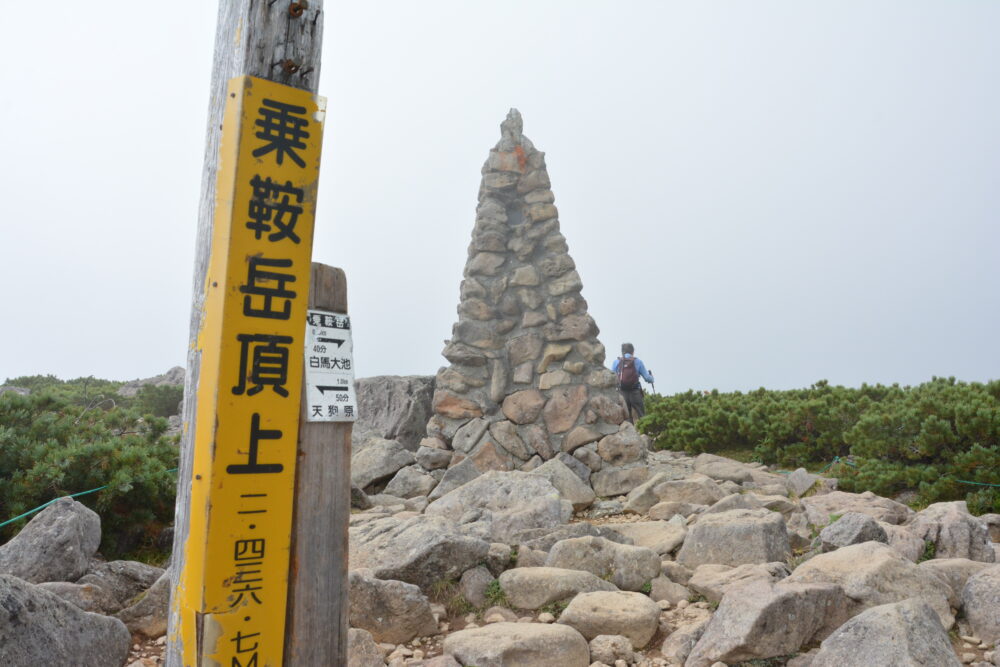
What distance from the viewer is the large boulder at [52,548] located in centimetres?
446

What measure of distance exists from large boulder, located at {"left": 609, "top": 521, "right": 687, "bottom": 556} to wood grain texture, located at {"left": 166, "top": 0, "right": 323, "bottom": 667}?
3550 millimetres

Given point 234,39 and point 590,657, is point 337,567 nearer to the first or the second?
point 590,657

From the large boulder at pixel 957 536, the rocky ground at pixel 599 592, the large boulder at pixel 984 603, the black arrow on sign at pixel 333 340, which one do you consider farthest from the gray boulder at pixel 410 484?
the black arrow on sign at pixel 333 340

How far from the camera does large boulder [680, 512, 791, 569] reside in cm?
505

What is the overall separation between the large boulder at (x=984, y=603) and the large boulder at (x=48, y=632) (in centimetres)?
459

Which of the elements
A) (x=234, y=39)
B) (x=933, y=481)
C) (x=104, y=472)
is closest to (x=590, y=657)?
(x=234, y=39)

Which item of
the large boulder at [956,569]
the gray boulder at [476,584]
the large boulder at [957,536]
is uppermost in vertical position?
the large boulder at [957,536]

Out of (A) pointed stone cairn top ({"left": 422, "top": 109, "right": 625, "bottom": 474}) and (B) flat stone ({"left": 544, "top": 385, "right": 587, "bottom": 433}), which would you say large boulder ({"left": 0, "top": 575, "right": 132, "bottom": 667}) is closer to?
(A) pointed stone cairn top ({"left": 422, "top": 109, "right": 625, "bottom": 474})

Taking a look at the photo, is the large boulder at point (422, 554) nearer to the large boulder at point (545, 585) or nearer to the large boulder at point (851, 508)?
the large boulder at point (545, 585)

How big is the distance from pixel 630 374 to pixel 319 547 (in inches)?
363

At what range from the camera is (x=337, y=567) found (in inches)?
111

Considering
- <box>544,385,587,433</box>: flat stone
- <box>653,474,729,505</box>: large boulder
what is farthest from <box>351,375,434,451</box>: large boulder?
<box>653,474,729,505</box>: large boulder

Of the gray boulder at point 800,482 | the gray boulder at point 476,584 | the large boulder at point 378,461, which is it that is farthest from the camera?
the gray boulder at point 800,482

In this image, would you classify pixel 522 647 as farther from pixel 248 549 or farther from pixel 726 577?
pixel 248 549
